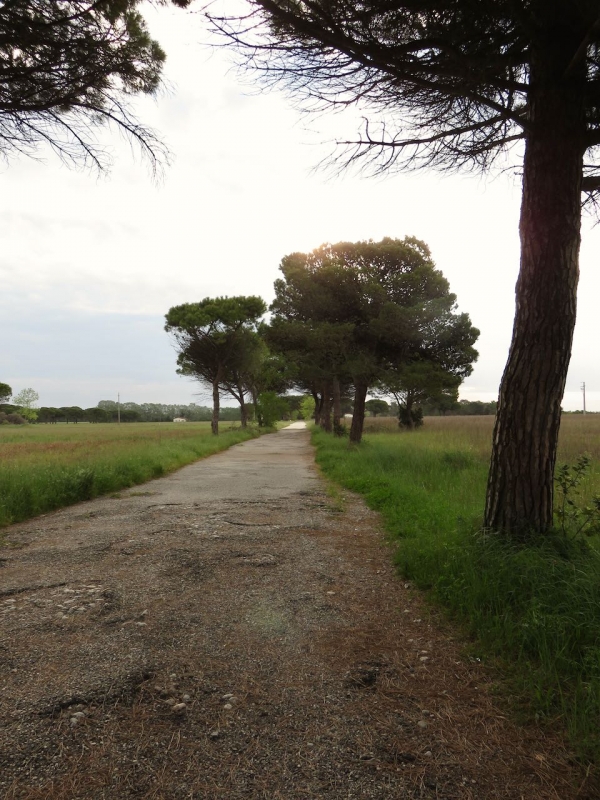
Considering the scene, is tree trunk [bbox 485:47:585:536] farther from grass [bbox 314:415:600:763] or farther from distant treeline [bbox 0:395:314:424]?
distant treeline [bbox 0:395:314:424]

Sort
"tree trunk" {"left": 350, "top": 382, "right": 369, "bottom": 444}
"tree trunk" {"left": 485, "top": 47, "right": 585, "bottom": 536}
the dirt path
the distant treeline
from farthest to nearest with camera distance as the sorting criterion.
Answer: the distant treeline < "tree trunk" {"left": 350, "top": 382, "right": 369, "bottom": 444} < "tree trunk" {"left": 485, "top": 47, "right": 585, "bottom": 536} < the dirt path

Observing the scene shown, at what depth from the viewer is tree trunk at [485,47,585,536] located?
12.9 ft

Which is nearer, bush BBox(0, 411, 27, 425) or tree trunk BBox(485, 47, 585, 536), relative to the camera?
tree trunk BBox(485, 47, 585, 536)

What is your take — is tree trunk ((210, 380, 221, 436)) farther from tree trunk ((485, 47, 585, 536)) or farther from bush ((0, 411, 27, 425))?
bush ((0, 411, 27, 425))

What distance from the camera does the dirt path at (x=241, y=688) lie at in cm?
184

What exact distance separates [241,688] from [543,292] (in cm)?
367

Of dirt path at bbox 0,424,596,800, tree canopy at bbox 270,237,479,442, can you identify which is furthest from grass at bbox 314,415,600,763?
tree canopy at bbox 270,237,479,442

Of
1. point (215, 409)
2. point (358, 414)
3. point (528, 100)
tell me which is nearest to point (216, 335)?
point (215, 409)

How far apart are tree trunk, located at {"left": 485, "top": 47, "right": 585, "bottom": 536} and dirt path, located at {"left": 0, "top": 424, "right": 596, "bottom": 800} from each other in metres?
1.49

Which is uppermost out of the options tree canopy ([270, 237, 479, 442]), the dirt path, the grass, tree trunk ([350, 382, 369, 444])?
tree canopy ([270, 237, 479, 442])

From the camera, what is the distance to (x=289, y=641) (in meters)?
2.92

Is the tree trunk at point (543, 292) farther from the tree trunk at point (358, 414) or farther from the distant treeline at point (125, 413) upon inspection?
the distant treeline at point (125, 413)

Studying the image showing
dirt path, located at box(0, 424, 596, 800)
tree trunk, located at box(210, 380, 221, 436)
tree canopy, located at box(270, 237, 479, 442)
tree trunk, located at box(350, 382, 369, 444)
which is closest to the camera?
dirt path, located at box(0, 424, 596, 800)

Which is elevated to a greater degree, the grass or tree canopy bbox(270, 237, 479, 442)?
tree canopy bbox(270, 237, 479, 442)
